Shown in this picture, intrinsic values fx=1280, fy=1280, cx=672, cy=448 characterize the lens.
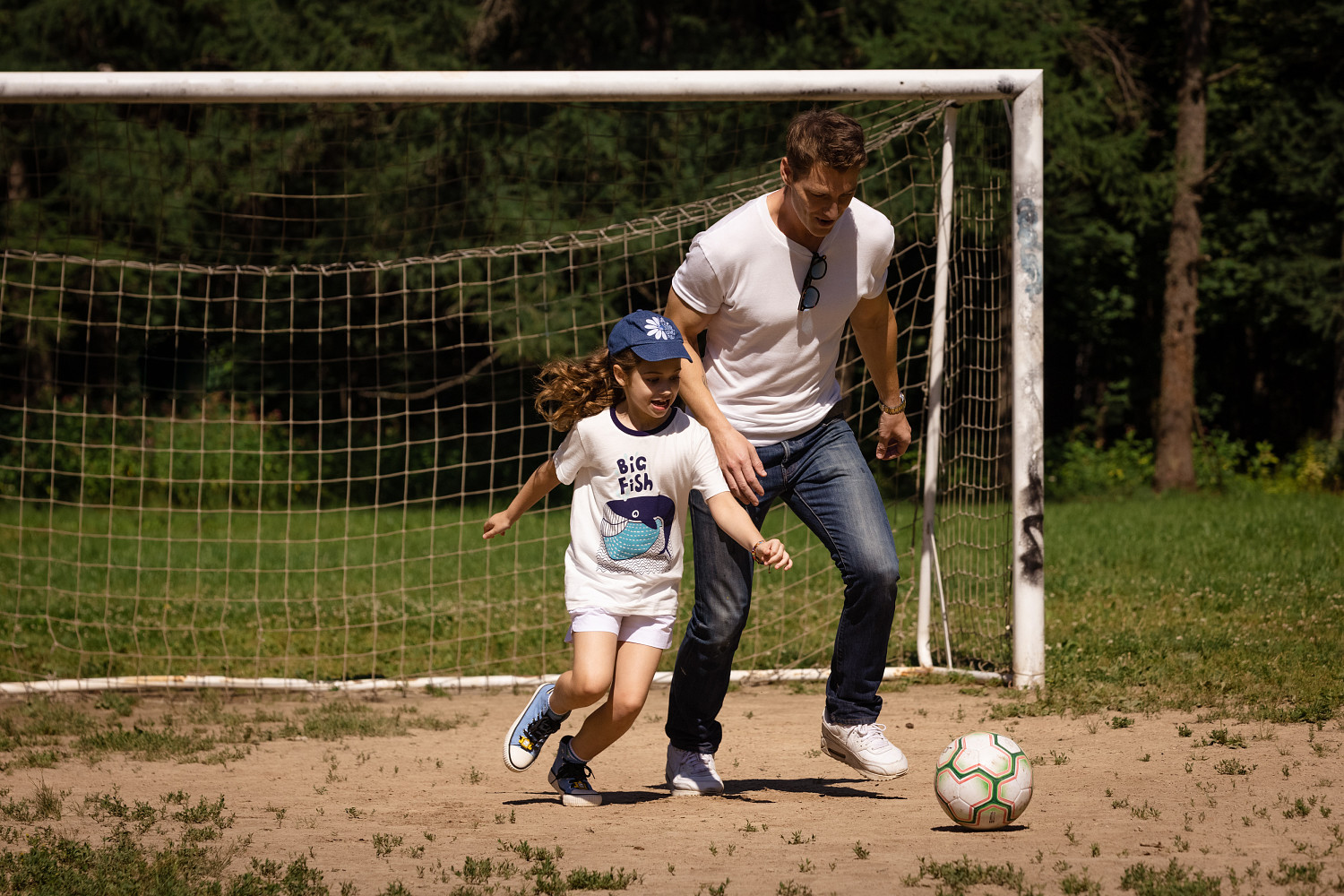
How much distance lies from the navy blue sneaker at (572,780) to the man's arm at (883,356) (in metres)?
1.47

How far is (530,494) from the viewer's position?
164 inches

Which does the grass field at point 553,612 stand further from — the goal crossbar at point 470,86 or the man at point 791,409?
the goal crossbar at point 470,86

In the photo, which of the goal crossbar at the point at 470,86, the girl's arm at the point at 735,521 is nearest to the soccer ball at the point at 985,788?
the girl's arm at the point at 735,521

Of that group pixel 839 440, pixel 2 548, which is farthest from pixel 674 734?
pixel 2 548

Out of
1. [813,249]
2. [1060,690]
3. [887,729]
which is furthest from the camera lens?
[1060,690]

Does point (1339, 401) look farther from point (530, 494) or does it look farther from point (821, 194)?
point (530, 494)

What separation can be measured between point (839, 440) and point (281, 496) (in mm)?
11671

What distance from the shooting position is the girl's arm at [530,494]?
411 cm

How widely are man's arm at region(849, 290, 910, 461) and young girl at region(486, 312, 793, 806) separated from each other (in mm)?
680

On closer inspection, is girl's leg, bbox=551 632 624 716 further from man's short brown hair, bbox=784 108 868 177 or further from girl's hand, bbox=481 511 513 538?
man's short brown hair, bbox=784 108 868 177

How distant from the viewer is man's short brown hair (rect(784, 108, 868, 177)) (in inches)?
145

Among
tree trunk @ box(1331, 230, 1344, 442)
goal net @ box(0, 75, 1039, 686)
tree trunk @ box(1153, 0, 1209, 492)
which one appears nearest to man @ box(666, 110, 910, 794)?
goal net @ box(0, 75, 1039, 686)

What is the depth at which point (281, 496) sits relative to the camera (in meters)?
14.7

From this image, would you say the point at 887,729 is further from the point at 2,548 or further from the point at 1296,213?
the point at 1296,213
